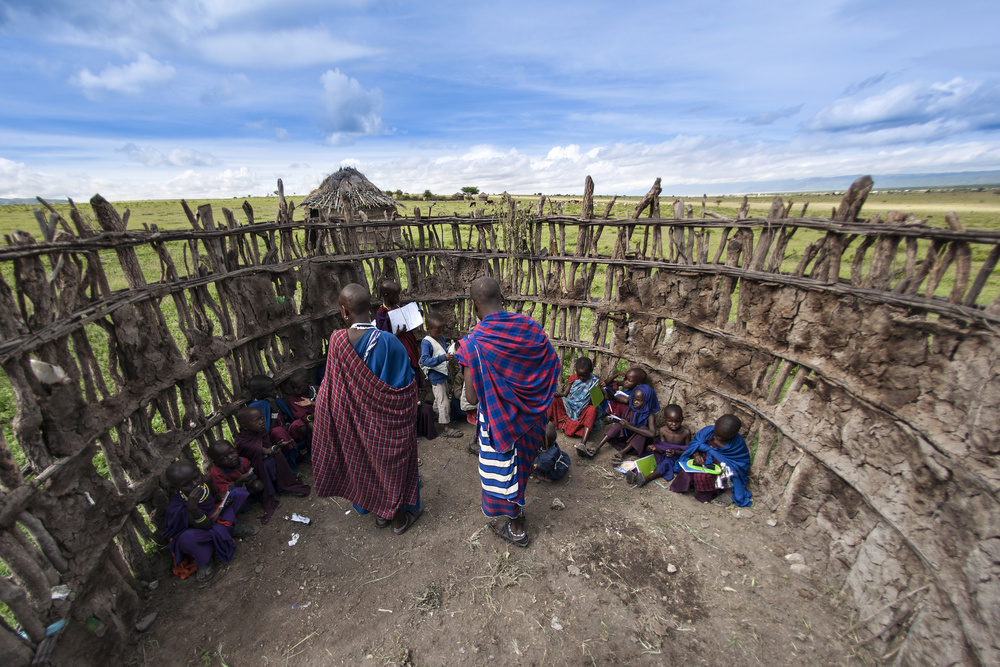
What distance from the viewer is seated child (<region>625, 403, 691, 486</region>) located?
5004 millimetres

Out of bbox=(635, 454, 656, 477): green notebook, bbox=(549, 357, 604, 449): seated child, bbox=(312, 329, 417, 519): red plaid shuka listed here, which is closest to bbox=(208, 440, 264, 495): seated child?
bbox=(312, 329, 417, 519): red plaid shuka

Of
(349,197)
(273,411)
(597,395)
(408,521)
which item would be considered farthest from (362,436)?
(349,197)

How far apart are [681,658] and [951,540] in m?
1.94

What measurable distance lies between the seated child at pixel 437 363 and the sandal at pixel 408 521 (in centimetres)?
154

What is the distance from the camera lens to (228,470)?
4348 millimetres

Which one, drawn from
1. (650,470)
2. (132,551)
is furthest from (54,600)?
(650,470)

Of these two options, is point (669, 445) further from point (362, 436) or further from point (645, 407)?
point (362, 436)

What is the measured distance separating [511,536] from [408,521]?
3.58ft

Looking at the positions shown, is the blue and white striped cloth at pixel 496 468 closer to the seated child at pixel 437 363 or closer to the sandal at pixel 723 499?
the seated child at pixel 437 363

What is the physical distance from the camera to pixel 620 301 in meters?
5.77

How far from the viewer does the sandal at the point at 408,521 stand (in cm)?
432

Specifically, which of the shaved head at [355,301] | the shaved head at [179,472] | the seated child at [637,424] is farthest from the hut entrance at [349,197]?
the shaved head at [179,472]

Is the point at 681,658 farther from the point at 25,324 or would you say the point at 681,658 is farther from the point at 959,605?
the point at 25,324

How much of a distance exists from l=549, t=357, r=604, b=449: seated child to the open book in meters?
2.17
